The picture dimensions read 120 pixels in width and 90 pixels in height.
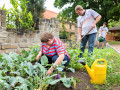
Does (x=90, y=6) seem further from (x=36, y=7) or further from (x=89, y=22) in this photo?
(x=89, y=22)

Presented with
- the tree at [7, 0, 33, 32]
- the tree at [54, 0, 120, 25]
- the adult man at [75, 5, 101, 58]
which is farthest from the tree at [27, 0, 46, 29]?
the adult man at [75, 5, 101, 58]

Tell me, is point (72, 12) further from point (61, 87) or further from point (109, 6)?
point (61, 87)

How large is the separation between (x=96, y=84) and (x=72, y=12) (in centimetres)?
1281

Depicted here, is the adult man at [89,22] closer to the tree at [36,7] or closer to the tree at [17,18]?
the tree at [17,18]

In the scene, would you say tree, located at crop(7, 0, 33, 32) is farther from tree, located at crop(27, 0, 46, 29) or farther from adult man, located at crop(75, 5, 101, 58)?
tree, located at crop(27, 0, 46, 29)

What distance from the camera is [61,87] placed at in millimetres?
1706

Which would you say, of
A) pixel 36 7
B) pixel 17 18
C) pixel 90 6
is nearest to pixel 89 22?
pixel 17 18

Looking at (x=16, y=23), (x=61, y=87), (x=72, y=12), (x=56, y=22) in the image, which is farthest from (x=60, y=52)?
(x=72, y=12)

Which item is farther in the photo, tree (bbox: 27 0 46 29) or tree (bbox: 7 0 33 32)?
tree (bbox: 27 0 46 29)

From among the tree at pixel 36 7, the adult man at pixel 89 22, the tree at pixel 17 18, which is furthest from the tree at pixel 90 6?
the adult man at pixel 89 22

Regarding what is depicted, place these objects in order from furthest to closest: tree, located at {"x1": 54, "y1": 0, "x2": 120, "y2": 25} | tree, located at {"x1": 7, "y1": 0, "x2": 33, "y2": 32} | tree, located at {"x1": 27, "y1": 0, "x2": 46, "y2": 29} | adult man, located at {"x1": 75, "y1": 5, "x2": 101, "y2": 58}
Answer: tree, located at {"x1": 54, "y1": 0, "x2": 120, "y2": 25} < tree, located at {"x1": 27, "y1": 0, "x2": 46, "y2": 29} < tree, located at {"x1": 7, "y1": 0, "x2": 33, "y2": 32} < adult man, located at {"x1": 75, "y1": 5, "x2": 101, "y2": 58}

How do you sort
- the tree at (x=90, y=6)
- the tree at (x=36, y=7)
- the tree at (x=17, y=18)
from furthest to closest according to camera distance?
the tree at (x=90, y=6)
the tree at (x=36, y=7)
the tree at (x=17, y=18)

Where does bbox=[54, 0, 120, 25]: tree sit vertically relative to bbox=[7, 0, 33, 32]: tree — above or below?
above

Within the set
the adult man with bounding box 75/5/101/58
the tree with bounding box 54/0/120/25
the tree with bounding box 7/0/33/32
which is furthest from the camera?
the tree with bounding box 54/0/120/25
